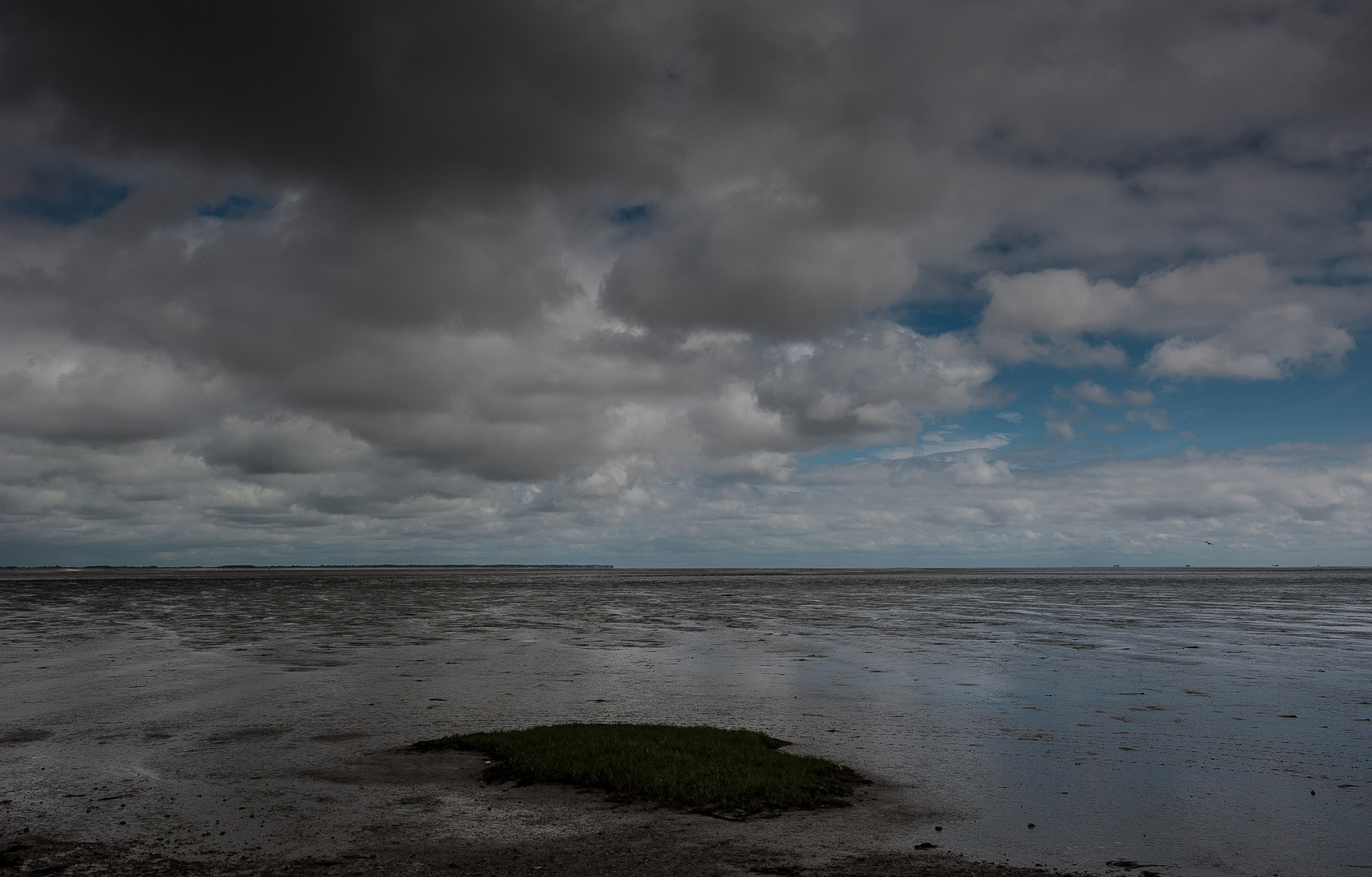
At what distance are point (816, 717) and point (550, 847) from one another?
33.7 ft

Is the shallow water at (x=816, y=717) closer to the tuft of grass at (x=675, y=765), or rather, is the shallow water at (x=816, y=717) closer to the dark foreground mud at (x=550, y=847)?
the dark foreground mud at (x=550, y=847)

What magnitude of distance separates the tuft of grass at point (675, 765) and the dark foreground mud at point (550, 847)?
44 cm

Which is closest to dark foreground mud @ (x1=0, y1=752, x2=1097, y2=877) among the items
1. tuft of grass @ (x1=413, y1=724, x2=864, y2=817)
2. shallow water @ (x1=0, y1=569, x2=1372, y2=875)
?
shallow water @ (x1=0, y1=569, x2=1372, y2=875)

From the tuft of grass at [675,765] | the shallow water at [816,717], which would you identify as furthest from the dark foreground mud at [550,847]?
the tuft of grass at [675,765]

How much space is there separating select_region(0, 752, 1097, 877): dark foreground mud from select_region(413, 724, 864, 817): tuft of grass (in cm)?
44

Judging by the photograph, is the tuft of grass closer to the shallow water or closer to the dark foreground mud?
the dark foreground mud

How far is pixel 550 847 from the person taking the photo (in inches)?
413

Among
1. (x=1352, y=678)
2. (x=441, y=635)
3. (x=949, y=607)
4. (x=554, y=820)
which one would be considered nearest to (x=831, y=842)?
(x=554, y=820)

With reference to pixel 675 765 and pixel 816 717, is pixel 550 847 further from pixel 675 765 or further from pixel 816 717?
pixel 816 717

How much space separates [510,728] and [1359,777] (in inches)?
620

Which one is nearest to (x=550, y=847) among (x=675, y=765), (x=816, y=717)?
(x=675, y=765)

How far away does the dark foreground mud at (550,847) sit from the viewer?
9688mm

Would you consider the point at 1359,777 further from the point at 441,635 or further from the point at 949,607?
the point at 949,607

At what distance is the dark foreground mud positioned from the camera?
9688 mm
